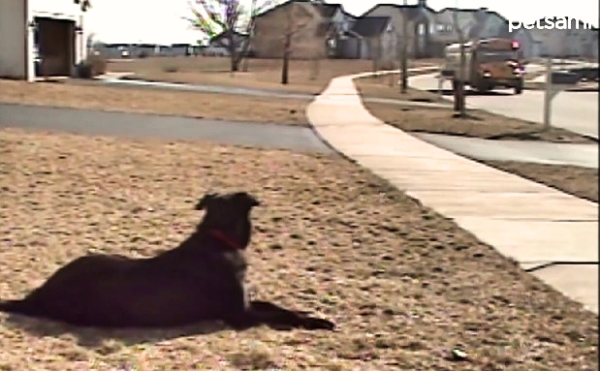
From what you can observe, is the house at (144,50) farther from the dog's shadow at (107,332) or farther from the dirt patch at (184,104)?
the dirt patch at (184,104)

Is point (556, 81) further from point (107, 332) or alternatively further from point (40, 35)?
point (40, 35)

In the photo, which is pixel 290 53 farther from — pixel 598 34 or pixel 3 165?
pixel 3 165

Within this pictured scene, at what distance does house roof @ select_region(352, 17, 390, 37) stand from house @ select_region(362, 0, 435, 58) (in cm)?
3

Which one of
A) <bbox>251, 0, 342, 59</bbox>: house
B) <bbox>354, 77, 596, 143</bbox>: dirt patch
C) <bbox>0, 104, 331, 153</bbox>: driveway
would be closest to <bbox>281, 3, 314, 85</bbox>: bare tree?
<bbox>251, 0, 342, 59</bbox>: house

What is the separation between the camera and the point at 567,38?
124 centimetres

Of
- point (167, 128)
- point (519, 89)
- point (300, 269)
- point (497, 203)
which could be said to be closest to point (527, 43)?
point (519, 89)

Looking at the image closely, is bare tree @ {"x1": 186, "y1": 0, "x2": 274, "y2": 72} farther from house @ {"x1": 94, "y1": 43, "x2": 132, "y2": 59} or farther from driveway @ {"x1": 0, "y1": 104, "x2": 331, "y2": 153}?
driveway @ {"x1": 0, "y1": 104, "x2": 331, "y2": 153}

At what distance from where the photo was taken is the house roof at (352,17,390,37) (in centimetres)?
271

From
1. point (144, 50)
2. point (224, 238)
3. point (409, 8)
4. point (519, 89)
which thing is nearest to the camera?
A: point (519, 89)

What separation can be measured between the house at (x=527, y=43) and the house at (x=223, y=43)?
107cm

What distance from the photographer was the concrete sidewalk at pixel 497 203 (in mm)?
1724

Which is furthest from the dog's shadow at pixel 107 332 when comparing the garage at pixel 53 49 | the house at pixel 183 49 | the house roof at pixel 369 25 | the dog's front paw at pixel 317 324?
the garage at pixel 53 49

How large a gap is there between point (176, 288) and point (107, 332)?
33cm

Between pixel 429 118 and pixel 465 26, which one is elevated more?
pixel 465 26
